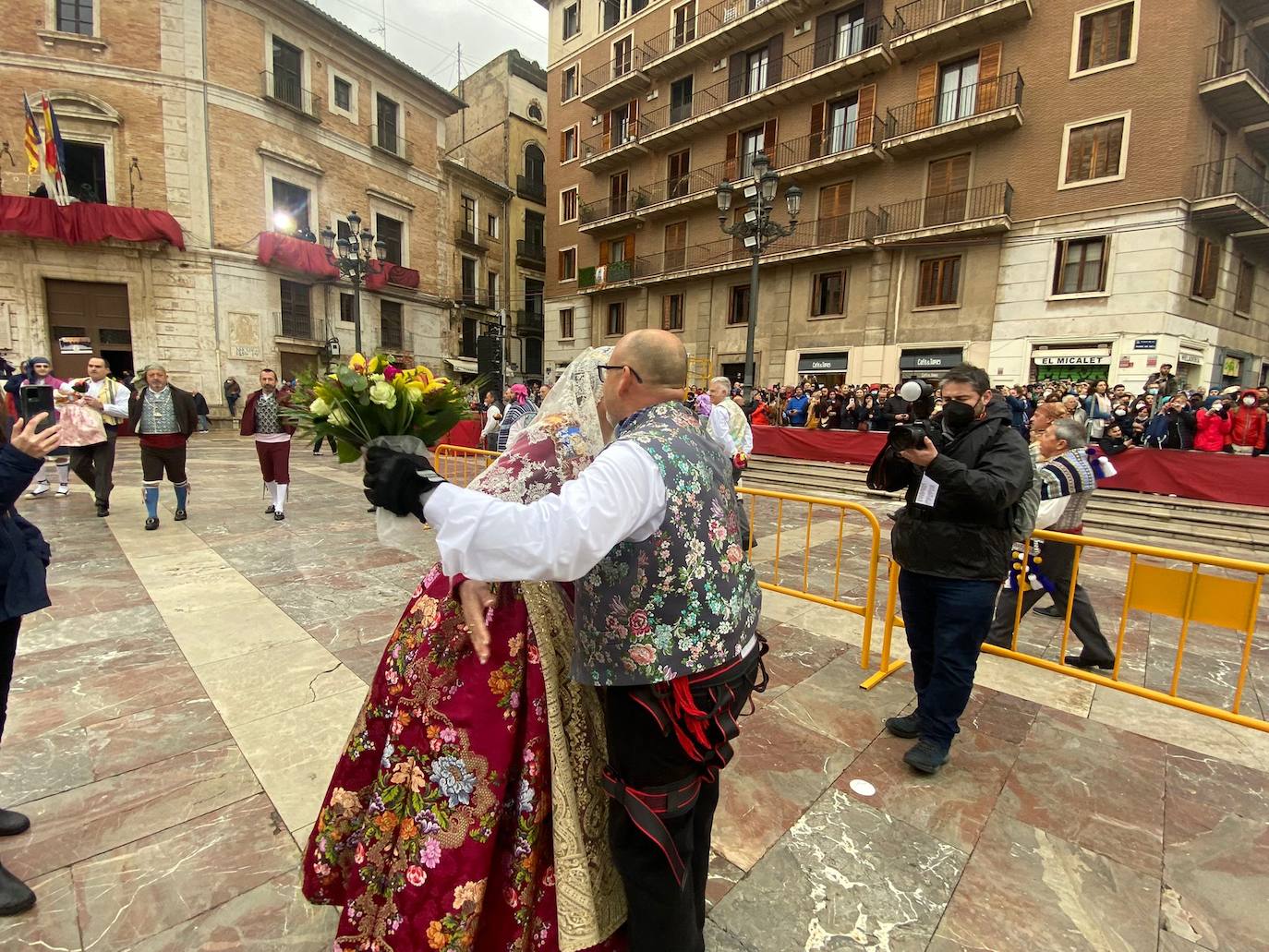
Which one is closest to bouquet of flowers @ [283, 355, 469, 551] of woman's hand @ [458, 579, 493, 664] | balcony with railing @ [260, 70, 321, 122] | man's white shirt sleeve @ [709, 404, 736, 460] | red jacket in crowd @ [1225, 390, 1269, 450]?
woman's hand @ [458, 579, 493, 664]

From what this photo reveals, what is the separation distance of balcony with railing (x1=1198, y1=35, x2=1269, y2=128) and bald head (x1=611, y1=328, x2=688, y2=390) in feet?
67.7

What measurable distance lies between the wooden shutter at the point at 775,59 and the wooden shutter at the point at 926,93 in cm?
506

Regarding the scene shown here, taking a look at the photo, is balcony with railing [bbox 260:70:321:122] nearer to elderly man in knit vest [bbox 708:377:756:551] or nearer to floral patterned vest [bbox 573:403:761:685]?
elderly man in knit vest [bbox 708:377:756:551]

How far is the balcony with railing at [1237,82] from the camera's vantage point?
47.0ft

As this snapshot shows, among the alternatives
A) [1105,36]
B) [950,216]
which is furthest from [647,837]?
[1105,36]

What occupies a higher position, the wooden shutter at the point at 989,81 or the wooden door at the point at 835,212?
the wooden shutter at the point at 989,81

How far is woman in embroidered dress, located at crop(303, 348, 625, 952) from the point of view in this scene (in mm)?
1428

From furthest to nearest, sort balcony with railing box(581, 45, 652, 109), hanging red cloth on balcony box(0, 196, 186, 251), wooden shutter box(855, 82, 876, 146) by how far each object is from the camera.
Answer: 1. balcony with railing box(581, 45, 652, 109)
2. wooden shutter box(855, 82, 876, 146)
3. hanging red cloth on balcony box(0, 196, 186, 251)

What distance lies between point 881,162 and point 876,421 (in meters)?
10.4

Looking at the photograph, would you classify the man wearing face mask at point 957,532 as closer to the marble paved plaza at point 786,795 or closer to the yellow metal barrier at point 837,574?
the marble paved plaza at point 786,795

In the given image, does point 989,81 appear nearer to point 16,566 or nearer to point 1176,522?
point 1176,522

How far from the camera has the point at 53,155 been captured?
1647 centimetres

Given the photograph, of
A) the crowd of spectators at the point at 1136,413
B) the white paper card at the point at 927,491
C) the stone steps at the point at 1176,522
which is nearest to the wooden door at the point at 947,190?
the crowd of spectators at the point at 1136,413

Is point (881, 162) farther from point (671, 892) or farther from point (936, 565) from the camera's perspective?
point (671, 892)
